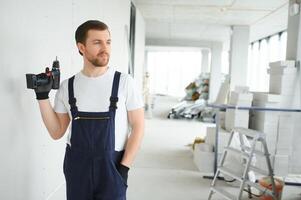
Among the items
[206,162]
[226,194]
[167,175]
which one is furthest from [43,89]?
[206,162]

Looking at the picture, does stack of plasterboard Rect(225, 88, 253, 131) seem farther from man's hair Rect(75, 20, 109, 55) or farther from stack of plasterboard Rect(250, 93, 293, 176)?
man's hair Rect(75, 20, 109, 55)

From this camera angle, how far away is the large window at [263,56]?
861cm

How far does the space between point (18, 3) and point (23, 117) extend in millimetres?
606

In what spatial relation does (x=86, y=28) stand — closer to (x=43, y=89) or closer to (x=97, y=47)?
(x=97, y=47)

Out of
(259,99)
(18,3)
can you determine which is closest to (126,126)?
(18,3)

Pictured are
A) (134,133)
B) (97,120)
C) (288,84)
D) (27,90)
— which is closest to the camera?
(97,120)

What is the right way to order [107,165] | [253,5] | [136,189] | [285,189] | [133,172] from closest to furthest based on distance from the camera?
[107,165], [285,189], [136,189], [133,172], [253,5]

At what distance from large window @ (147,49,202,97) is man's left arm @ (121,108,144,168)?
15.1m

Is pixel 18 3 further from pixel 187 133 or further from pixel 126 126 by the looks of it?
pixel 187 133

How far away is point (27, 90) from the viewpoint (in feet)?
5.57

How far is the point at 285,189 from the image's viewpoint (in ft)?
8.84

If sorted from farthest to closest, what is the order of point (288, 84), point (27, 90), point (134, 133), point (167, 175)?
point (288, 84)
point (167, 175)
point (27, 90)
point (134, 133)

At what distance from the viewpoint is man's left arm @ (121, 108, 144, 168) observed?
1419mm

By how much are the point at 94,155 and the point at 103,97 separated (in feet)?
0.86
